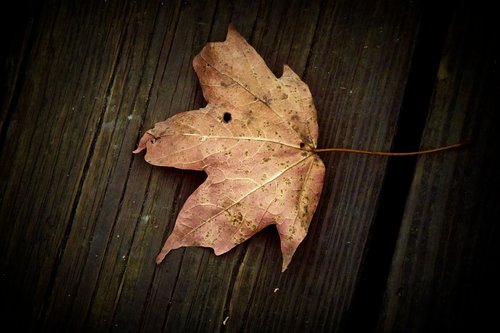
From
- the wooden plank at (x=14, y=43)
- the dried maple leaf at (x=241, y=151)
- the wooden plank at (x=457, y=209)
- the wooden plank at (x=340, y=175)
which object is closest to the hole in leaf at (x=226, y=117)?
the dried maple leaf at (x=241, y=151)

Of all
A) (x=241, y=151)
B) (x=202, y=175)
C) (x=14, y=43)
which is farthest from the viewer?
(x=14, y=43)

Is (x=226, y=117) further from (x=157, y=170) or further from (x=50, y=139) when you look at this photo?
(x=50, y=139)

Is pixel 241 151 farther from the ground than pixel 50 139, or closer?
farther from the ground

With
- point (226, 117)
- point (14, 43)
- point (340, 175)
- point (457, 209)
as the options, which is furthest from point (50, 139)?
point (457, 209)

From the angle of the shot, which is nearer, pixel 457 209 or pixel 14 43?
pixel 457 209

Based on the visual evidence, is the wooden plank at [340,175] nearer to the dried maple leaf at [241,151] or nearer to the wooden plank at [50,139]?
the dried maple leaf at [241,151]

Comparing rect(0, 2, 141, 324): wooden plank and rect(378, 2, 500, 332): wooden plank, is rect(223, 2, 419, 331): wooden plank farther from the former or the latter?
rect(0, 2, 141, 324): wooden plank

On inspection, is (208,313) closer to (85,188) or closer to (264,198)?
(264,198)
